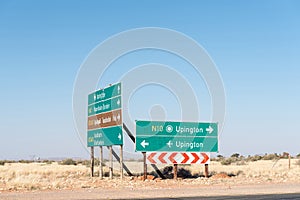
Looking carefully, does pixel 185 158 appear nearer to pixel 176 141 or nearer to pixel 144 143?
pixel 176 141

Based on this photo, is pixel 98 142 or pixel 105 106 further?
pixel 98 142

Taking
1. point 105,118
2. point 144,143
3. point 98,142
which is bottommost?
point 144,143

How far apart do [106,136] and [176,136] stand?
429cm

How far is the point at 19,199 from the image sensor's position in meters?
18.9

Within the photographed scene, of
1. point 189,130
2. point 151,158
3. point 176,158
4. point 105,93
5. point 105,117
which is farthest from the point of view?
point 105,117

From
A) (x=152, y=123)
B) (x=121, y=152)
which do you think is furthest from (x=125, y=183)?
(x=152, y=123)

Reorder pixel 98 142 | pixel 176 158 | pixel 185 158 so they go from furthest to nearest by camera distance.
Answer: pixel 98 142 < pixel 185 158 < pixel 176 158

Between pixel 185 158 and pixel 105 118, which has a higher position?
pixel 105 118

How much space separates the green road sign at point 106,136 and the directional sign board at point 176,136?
106 centimetres

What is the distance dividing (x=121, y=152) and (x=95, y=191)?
5.06 meters

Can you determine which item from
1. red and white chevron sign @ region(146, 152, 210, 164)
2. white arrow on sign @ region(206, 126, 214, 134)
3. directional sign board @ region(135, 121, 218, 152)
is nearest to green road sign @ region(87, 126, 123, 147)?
directional sign board @ region(135, 121, 218, 152)

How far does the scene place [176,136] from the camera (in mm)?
28250

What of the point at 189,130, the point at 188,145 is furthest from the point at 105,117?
the point at 188,145

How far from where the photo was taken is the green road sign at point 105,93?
27672 millimetres
